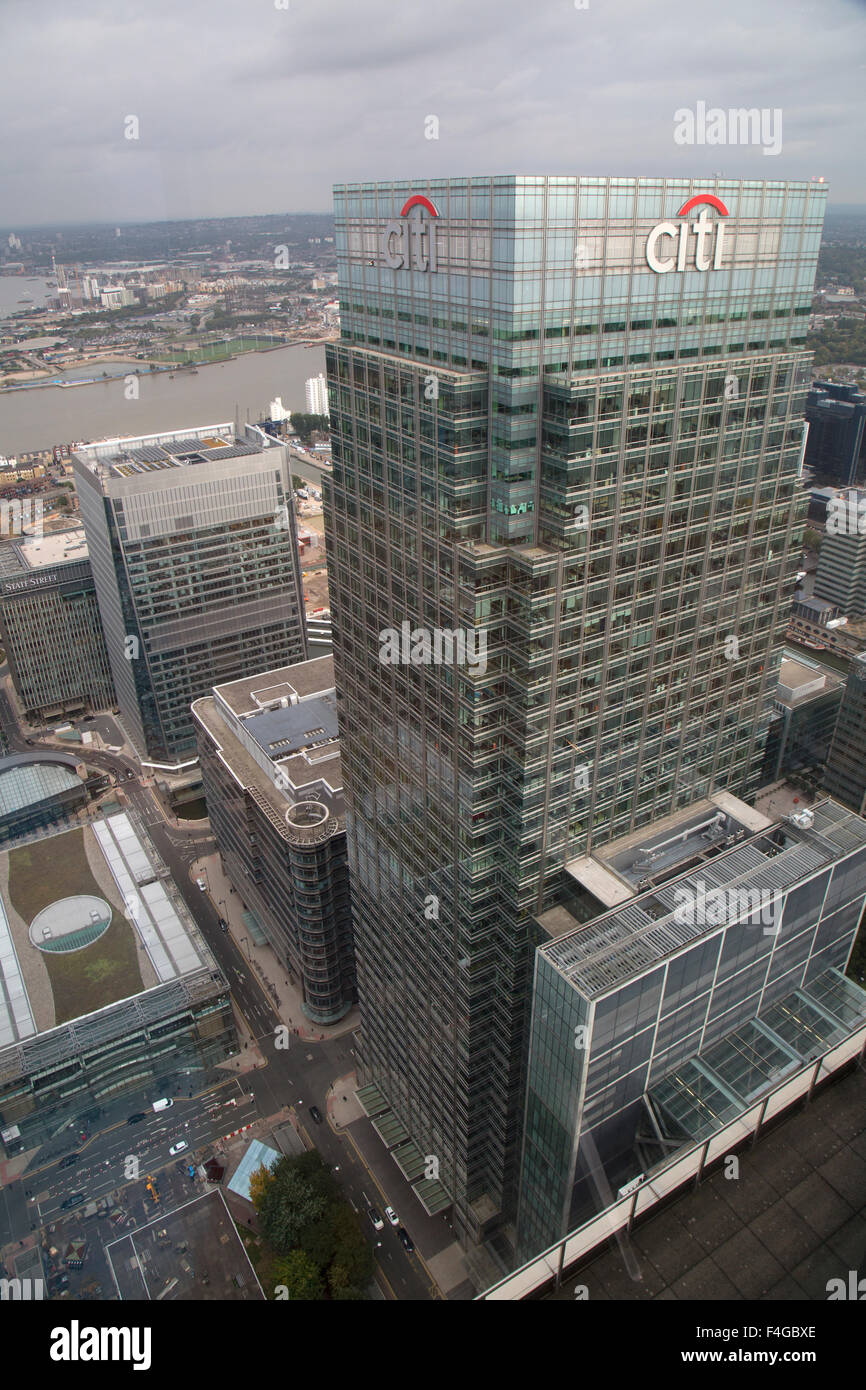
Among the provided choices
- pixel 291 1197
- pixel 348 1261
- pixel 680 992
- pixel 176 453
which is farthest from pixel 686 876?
pixel 176 453

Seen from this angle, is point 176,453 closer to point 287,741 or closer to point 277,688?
point 277,688

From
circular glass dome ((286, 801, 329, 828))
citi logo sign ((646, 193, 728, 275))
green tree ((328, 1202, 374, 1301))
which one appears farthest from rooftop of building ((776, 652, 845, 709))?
green tree ((328, 1202, 374, 1301))

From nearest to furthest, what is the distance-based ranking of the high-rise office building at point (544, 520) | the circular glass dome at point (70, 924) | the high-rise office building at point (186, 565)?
the high-rise office building at point (544, 520) < the circular glass dome at point (70, 924) < the high-rise office building at point (186, 565)

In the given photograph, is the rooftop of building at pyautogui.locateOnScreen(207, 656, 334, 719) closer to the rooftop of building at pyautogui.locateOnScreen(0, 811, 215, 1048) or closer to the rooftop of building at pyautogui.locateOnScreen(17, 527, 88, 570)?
the rooftop of building at pyautogui.locateOnScreen(0, 811, 215, 1048)

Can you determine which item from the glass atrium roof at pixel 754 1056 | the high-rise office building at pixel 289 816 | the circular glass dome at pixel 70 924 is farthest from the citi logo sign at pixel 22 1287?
the glass atrium roof at pixel 754 1056

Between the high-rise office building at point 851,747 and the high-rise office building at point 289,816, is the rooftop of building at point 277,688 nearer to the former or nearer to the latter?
the high-rise office building at point 289,816
